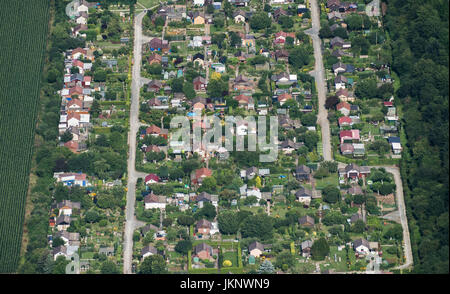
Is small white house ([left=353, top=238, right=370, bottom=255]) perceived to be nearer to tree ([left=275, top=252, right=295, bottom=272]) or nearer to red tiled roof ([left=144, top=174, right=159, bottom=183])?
tree ([left=275, top=252, right=295, bottom=272])

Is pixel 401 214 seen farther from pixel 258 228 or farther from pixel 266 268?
pixel 266 268

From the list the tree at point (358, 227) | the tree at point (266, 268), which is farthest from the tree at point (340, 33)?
the tree at point (266, 268)

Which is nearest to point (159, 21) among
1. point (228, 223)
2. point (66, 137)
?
point (66, 137)

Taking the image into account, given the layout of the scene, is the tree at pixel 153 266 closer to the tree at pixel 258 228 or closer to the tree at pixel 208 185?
the tree at pixel 258 228

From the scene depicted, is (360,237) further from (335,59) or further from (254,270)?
(335,59)

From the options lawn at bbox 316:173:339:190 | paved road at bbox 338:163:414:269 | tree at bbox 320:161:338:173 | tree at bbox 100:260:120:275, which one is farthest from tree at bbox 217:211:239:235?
paved road at bbox 338:163:414:269

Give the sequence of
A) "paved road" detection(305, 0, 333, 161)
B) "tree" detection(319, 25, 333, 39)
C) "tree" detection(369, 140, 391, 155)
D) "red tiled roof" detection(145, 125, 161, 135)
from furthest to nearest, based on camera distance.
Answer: "tree" detection(319, 25, 333, 39), "red tiled roof" detection(145, 125, 161, 135), "paved road" detection(305, 0, 333, 161), "tree" detection(369, 140, 391, 155)

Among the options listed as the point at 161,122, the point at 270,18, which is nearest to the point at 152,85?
the point at 161,122
